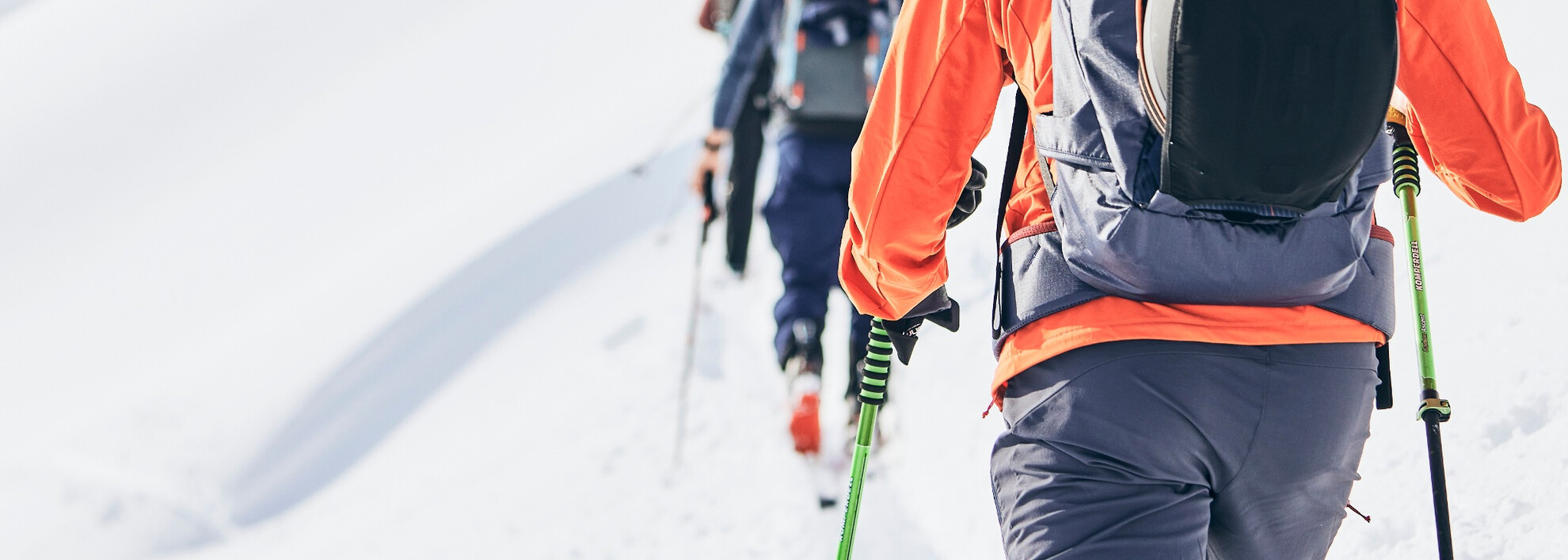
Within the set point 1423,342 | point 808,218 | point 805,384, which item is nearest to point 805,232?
point 808,218

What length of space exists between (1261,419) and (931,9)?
24.6 inches

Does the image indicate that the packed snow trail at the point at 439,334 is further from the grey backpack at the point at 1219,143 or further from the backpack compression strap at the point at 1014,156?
the grey backpack at the point at 1219,143

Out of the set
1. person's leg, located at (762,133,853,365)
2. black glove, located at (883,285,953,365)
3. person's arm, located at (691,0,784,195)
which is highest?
black glove, located at (883,285,953,365)

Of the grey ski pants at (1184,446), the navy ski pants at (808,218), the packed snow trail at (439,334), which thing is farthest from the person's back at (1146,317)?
the packed snow trail at (439,334)

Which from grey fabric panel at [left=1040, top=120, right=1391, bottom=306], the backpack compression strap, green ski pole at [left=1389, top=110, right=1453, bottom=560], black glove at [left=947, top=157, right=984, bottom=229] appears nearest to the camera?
grey fabric panel at [left=1040, top=120, right=1391, bottom=306]

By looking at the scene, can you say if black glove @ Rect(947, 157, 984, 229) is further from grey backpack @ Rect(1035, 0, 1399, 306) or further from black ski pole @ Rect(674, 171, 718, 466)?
black ski pole @ Rect(674, 171, 718, 466)

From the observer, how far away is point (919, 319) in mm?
1679

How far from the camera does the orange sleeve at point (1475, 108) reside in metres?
1.25

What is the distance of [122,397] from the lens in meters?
6.05

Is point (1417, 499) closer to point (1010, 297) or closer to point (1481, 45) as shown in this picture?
point (1481, 45)

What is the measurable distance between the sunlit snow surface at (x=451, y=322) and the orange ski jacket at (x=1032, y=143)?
41.5 inches

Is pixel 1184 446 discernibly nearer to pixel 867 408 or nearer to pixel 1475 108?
pixel 1475 108

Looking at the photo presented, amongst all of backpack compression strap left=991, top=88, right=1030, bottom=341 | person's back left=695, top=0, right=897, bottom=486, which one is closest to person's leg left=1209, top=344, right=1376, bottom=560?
backpack compression strap left=991, top=88, right=1030, bottom=341

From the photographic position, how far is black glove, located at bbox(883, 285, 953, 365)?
1.64m
